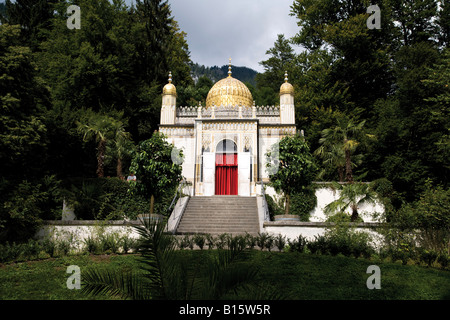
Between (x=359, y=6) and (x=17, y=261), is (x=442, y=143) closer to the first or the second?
(x=17, y=261)

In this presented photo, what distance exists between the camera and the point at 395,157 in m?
21.0

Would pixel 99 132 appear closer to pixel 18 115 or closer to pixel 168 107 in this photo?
pixel 168 107

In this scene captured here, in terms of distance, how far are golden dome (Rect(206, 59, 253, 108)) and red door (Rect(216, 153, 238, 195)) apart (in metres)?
4.82

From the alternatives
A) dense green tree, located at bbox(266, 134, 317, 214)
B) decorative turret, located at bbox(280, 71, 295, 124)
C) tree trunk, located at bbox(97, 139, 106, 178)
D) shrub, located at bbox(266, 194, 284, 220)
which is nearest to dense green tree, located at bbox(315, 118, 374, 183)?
decorative turret, located at bbox(280, 71, 295, 124)

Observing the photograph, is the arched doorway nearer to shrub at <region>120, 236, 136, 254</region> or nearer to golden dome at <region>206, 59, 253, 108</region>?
golden dome at <region>206, 59, 253, 108</region>

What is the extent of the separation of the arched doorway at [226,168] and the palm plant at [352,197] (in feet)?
21.4

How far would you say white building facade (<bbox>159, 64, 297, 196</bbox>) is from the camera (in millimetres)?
22516

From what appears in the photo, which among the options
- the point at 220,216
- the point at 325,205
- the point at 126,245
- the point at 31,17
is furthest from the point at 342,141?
the point at 31,17

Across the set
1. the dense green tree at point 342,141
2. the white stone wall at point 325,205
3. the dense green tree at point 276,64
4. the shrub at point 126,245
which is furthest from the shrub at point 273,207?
the dense green tree at point 276,64

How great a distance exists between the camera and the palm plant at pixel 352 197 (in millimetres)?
18156

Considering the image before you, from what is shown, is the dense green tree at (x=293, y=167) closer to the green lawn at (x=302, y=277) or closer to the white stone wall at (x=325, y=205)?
the white stone wall at (x=325, y=205)

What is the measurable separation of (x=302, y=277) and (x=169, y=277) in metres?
5.11
